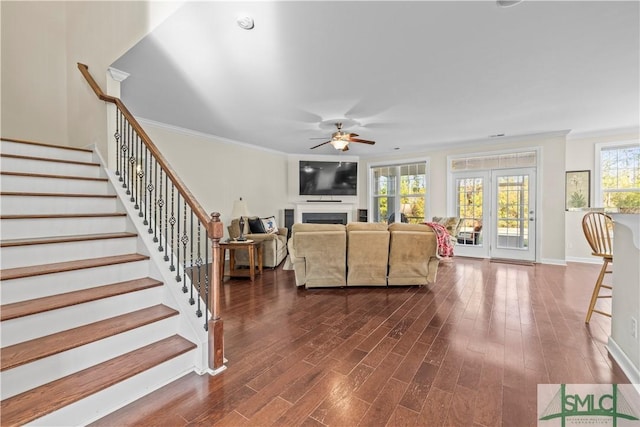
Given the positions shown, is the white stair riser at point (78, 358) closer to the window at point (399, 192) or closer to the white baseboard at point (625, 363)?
the white baseboard at point (625, 363)

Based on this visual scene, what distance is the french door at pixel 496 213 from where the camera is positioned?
5.70m

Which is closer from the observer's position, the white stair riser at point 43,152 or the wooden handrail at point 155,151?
the wooden handrail at point 155,151

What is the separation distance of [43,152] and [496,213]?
295 inches

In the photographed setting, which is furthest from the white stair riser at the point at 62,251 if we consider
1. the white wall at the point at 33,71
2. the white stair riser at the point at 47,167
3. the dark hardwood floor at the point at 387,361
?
the white wall at the point at 33,71

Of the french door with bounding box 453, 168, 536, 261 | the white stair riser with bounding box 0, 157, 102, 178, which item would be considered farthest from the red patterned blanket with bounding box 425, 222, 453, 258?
the white stair riser with bounding box 0, 157, 102, 178

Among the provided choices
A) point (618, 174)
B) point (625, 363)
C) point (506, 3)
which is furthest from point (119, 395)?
point (618, 174)

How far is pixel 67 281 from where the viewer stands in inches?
73.5

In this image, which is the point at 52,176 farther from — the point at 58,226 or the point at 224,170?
the point at 224,170

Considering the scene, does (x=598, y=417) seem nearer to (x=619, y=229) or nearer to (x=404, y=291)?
(x=619, y=229)

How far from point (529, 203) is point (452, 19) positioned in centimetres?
505

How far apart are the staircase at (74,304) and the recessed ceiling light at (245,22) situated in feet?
6.25

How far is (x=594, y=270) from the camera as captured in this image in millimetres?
4848

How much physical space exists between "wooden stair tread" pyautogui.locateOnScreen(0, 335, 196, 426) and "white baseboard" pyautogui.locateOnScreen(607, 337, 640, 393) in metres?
2.90

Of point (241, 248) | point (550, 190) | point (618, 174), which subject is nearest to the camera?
point (241, 248)
